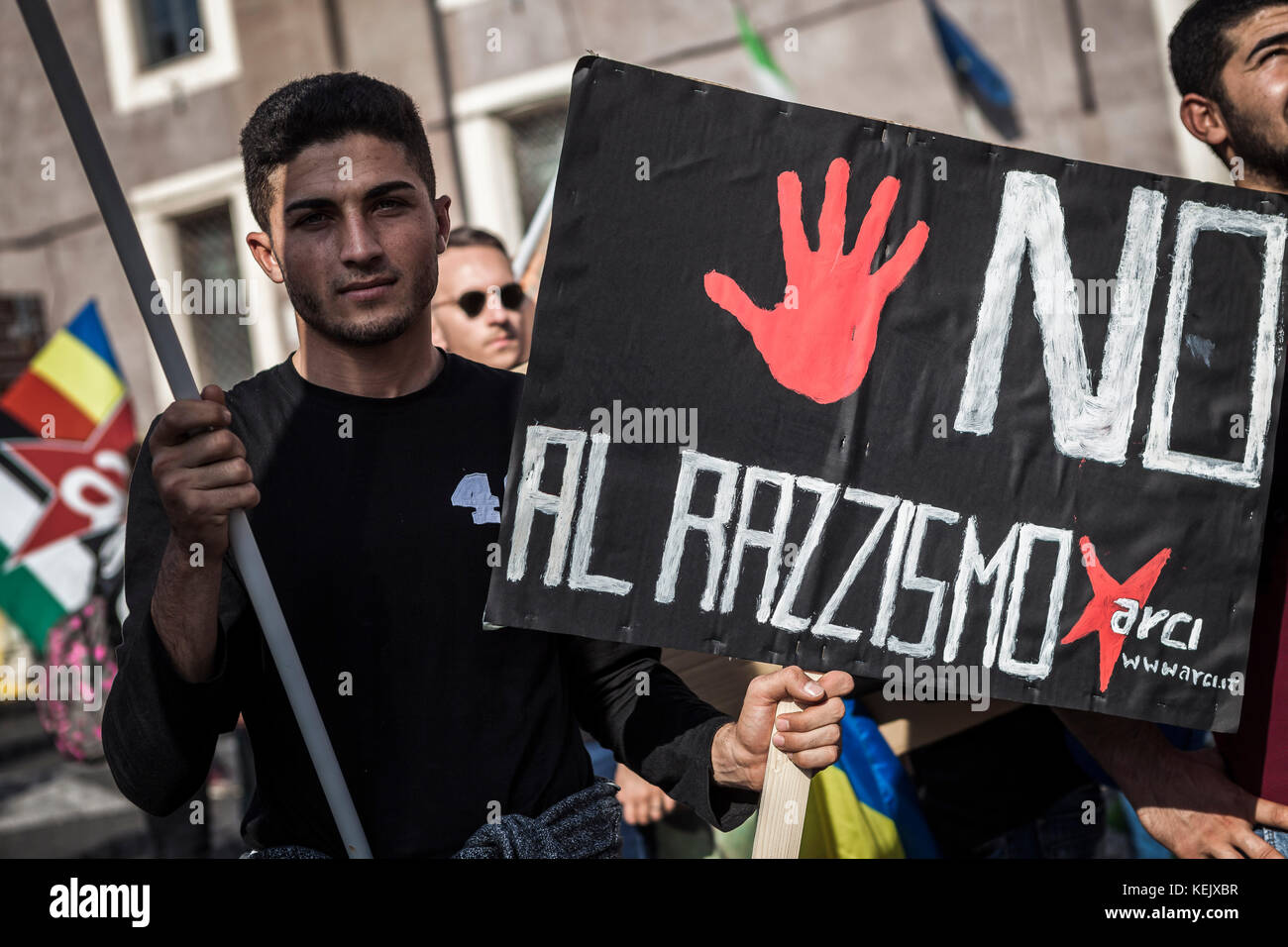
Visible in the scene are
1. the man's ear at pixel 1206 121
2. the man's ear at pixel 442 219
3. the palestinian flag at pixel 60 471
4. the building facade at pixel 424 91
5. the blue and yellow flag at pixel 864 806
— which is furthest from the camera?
the building facade at pixel 424 91

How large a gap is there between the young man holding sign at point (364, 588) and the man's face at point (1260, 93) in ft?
4.08

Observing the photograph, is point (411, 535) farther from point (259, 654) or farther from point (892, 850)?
point (892, 850)

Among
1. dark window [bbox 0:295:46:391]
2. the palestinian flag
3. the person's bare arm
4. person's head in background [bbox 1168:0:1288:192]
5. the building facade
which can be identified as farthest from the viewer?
dark window [bbox 0:295:46:391]

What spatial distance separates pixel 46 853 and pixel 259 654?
5.14 m

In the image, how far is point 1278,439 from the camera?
7.19ft

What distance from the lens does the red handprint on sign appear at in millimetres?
1959

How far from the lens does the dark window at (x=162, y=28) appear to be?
36.7 feet

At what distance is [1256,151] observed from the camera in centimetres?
223

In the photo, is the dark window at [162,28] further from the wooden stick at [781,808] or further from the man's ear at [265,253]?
the wooden stick at [781,808]

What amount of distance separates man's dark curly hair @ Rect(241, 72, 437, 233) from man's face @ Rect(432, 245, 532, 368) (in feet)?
6.11

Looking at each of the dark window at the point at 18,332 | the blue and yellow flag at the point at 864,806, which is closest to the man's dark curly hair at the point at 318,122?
the blue and yellow flag at the point at 864,806
